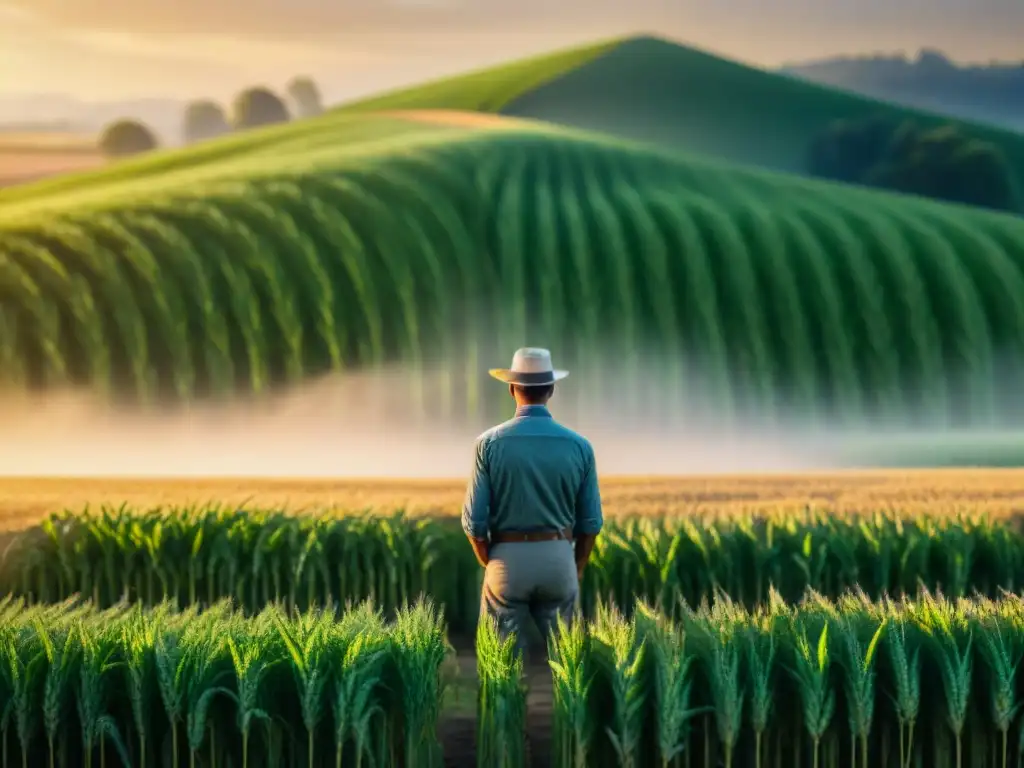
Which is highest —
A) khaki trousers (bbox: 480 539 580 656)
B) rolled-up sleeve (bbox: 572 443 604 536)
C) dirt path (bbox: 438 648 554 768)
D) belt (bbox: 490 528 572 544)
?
rolled-up sleeve (bbox: 572 443 604 536)

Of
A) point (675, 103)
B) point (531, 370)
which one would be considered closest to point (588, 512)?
point (531, 370)

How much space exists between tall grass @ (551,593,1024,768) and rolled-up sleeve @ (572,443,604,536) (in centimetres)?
107

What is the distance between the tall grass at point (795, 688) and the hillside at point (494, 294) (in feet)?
123

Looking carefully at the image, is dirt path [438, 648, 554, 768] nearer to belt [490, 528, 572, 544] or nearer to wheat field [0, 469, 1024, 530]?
belt [490, 528, 572, 544]

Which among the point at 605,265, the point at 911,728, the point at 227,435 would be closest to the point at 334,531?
the point at 911,728

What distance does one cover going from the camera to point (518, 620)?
9844 millimetres

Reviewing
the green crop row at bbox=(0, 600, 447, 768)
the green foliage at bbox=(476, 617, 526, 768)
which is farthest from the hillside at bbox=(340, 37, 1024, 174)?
the green crop row at bbox=(0, 600, 447, 768)

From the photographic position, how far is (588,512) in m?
9.97

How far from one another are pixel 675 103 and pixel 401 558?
106 meters

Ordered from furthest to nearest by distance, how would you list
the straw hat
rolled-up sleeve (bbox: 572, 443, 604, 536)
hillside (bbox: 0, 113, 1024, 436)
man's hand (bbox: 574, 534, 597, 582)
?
hillside (bbox: 0, 113, 1024, 436) → man's hand (bbox: 574, 534, 597, 582) → rolled-up sleeve (bbox: 572, 443, 604, 536) → the straw hat

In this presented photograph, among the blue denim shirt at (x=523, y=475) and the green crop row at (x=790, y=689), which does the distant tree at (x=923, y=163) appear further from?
the green crop row at (x=790, y=689)

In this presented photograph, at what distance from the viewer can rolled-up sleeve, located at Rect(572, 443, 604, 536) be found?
9.93 m

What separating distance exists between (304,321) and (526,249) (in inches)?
327

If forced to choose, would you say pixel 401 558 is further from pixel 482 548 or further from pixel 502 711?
pixel 502 711
